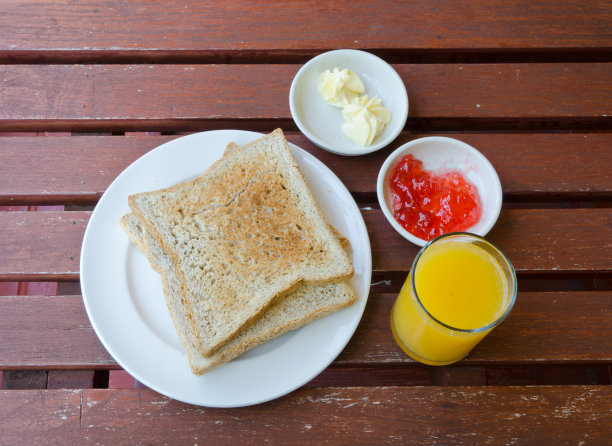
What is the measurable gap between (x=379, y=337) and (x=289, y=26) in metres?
0.87

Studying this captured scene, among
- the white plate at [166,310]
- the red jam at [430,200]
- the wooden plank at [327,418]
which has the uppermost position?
the red jam at [430,200]

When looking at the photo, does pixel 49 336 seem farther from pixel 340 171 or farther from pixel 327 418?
pixel 340 171

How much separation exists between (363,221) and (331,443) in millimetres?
494

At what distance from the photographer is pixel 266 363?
110 cm

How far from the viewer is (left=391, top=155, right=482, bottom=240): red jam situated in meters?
1.20

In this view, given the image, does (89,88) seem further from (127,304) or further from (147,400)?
(147,400)

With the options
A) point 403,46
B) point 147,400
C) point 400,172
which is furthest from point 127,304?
point 403,46

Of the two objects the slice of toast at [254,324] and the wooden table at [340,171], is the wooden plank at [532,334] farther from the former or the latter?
the slice of toast at [254,324]

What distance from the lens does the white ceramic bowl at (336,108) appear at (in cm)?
128

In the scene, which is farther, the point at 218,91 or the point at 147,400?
the point at 218,91

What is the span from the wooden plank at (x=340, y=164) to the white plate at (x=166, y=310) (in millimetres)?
90

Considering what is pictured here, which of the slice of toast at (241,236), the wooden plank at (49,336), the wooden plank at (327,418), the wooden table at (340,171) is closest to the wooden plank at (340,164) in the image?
the wooden table at (340,171)

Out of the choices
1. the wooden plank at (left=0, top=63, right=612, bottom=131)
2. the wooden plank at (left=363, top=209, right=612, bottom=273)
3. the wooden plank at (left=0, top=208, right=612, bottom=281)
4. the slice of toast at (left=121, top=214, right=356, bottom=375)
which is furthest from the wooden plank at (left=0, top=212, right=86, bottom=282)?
the wooden plank at (left=363, top=209, right=612, bottom=273)

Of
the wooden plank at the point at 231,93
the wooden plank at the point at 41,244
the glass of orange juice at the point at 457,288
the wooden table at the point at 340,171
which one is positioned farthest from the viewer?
the wooden plank at the point at 231,93
